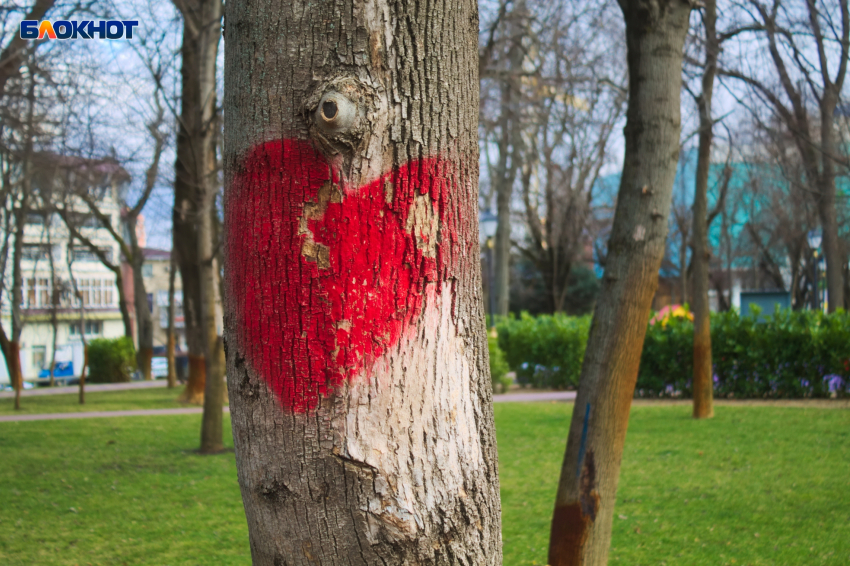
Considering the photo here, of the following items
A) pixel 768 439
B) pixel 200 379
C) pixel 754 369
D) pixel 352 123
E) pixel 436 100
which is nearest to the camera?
pixel 352 123

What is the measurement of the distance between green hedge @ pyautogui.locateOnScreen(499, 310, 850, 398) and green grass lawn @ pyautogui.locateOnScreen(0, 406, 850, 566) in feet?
5.92

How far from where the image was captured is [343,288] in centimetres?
152

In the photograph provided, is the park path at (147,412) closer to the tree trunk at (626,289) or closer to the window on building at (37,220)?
the tree trunk at (626,289)

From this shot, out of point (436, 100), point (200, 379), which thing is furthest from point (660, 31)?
point (200, 379)

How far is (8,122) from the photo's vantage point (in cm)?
964

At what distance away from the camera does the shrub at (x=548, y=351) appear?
51.4 feet

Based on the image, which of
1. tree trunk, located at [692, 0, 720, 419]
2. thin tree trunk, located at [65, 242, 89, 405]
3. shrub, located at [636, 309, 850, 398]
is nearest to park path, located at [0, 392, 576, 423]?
thin tree trunk, located at [65, 242, 89, 405]

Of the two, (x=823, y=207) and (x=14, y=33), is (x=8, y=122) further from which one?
(x=823, y=207)

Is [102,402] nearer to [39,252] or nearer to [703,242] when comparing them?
[703,242]

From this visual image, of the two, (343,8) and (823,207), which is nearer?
(343,8)

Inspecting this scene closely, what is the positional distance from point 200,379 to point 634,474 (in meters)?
10.7

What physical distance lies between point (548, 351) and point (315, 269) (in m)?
15.0

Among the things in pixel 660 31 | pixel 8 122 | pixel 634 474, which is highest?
pixel 8 122

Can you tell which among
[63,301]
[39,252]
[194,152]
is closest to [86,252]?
[63,301]
